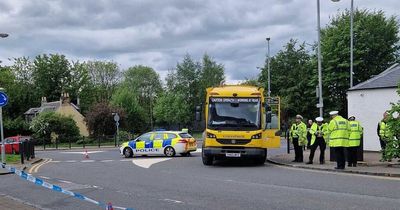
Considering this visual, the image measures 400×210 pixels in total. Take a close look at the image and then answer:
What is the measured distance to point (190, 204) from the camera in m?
9.92

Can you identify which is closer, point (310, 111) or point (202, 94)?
point (310, 111)

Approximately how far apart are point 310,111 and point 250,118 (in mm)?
35893

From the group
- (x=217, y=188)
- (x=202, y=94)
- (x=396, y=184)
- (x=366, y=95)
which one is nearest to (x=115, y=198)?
(x=217, y=188)

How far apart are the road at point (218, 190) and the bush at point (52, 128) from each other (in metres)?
41.4

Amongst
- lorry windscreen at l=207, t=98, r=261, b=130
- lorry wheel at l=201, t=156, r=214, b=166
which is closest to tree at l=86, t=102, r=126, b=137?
lorry wheel at l=201, t=156, r=214, b=166

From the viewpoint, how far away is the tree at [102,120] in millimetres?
56656

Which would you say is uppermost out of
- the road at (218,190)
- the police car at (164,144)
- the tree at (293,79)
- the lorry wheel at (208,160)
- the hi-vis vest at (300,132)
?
the tree at (293,79)

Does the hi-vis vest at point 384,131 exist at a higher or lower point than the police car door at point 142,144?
higher

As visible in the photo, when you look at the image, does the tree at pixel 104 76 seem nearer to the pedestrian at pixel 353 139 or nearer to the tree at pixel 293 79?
the tree at pixel 293 79

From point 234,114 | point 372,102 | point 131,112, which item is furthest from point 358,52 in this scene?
point 131,112

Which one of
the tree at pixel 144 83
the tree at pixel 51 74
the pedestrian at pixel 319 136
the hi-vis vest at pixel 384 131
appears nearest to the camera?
the hi-vis vest at pixel 384 131

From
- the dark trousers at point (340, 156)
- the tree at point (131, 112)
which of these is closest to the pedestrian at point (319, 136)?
the dark trousers at point (340, 156)

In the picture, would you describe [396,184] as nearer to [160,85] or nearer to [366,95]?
[366,95]

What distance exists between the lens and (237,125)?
18.5 metres
